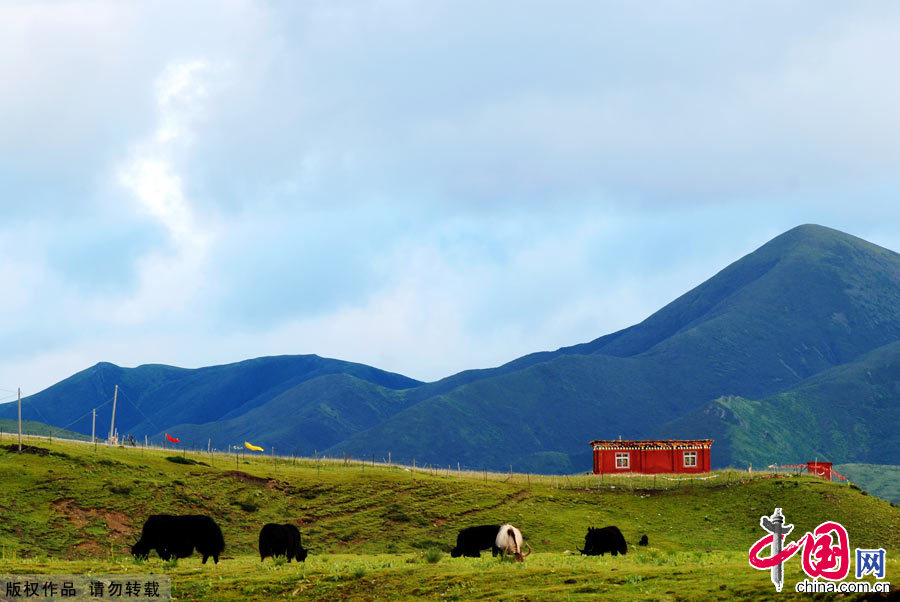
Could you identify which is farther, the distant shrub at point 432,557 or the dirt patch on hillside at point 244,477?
the dirt patch on hillside at point 244,477

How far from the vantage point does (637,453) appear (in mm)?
125562

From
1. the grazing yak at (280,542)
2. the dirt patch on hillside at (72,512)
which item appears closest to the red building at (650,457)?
the dirt patch on hillside at (72,512)

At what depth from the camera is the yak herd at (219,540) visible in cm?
4941

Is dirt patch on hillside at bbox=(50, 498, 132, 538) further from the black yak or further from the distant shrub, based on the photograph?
the distant shrub

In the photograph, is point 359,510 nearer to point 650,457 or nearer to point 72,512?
point 72,512

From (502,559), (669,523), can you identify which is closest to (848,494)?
(669,523)

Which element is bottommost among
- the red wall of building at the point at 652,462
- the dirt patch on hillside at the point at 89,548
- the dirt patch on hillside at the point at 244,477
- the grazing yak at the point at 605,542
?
the dirt patch on hillside at the point at 89,548

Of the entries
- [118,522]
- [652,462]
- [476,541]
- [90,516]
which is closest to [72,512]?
[90,516]

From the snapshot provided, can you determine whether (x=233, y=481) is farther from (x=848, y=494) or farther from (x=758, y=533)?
(x=848, y=494)

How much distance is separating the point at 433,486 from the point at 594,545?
51745mm

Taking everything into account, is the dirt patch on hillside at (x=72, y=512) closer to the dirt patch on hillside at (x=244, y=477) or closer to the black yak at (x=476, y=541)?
the dirt patch on hillside at (x=244, y=477)

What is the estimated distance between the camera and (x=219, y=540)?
165 feet

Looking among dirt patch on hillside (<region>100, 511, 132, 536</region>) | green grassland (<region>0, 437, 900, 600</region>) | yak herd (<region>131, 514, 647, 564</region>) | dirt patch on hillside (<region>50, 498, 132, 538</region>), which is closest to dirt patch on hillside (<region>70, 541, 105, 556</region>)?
green grassland (<region>0, 437, 900, 600</region>)

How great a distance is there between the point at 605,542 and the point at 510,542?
5.93m
